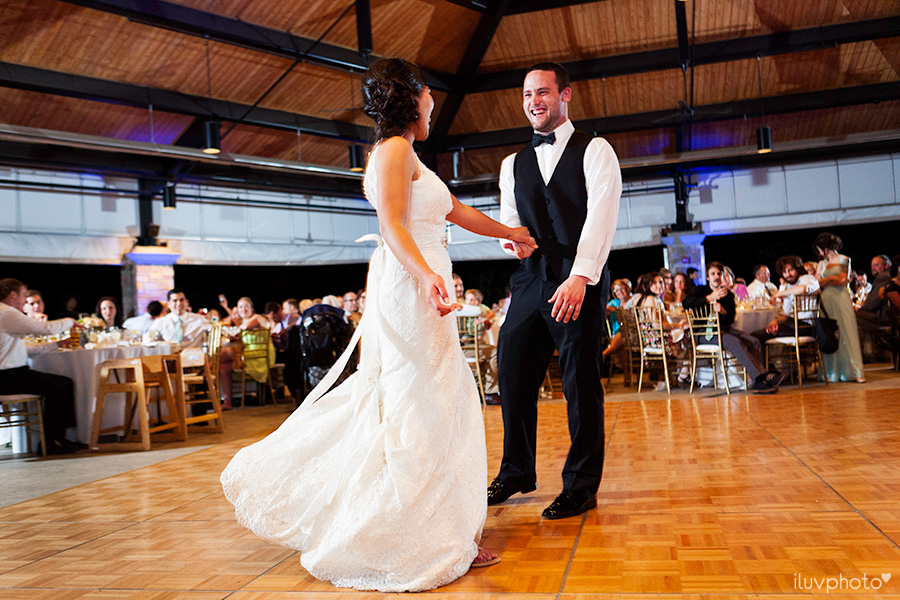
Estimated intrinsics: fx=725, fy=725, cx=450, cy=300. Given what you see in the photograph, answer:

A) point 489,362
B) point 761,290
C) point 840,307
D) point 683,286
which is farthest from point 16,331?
point 761,290

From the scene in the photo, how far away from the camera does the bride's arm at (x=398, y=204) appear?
1.93m

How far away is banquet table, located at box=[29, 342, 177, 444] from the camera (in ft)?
17.4

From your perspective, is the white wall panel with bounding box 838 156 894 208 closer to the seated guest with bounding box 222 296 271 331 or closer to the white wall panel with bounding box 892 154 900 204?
the white wall panel with bounding box 892 154 900 204

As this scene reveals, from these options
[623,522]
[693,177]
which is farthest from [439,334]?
[693,177]

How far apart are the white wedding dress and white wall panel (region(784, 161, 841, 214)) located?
44.2ft

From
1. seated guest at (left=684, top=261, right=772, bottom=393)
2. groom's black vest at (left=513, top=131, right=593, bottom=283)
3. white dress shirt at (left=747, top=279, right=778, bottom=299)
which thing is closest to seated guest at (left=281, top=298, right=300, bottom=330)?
seated guest at (left=684, top=261, right=772, bottom=393)

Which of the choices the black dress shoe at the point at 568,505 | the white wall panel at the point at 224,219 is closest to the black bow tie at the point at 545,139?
the black dress shoe at the point at 568,505

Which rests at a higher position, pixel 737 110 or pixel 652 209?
pixel 737 110

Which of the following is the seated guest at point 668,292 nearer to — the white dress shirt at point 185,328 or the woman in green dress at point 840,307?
the woman in green dress at point 840,307

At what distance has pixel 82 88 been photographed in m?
9.28

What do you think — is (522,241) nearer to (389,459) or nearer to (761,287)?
(389,459)

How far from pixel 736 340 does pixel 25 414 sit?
576 cm

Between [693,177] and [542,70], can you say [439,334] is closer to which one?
[542,70]

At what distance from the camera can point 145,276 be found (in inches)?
485
